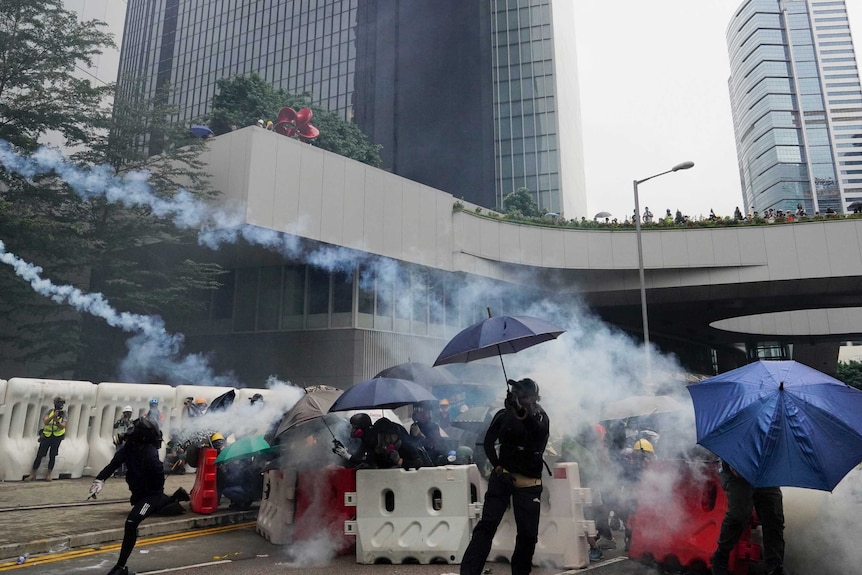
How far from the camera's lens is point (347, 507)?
6.50 metres

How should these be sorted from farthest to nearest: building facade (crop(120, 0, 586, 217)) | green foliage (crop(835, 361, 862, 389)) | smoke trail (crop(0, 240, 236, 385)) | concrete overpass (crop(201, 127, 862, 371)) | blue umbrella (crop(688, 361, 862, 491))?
green foliage (crop(835, 361, 862, 389))
building facade (crop(120, 0, 586, 217))
concrete overpass (crop(201, 127, 862, 371))
smoke trail (crop(0, 240, 236, 385))
blue umbrella (crop(688, 361, 862, 491))

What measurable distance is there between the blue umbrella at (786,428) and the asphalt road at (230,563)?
1993mm

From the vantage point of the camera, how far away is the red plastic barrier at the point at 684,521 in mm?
5199

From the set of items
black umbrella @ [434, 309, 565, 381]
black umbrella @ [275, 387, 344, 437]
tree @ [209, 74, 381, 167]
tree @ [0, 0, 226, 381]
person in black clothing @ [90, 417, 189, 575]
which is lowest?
person in black clothing @ [90, 417, 189, 575]

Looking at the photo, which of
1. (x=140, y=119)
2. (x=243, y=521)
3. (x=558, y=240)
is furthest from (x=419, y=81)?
(x=243, y=521)

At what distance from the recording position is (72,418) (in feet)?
39.6

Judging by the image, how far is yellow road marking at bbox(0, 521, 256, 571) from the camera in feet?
18.9

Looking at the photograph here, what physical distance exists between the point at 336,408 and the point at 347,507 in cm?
108

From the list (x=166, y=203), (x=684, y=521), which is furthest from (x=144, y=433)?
(x=166, y=203)

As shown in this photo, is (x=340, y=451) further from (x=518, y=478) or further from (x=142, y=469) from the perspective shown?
(x=518, y=478)

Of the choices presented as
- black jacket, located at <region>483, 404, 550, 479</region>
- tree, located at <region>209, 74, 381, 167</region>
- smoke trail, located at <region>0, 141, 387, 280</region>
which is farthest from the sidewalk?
tree, located at <region>209, 74, 381, 167</region>

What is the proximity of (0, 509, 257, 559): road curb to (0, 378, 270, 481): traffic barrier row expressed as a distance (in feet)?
14.2

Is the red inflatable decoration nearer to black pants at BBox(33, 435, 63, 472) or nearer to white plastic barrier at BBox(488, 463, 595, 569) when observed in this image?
black pants at BBox(33, 435, 63, 472)

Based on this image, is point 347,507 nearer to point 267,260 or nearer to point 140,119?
point 267,260
